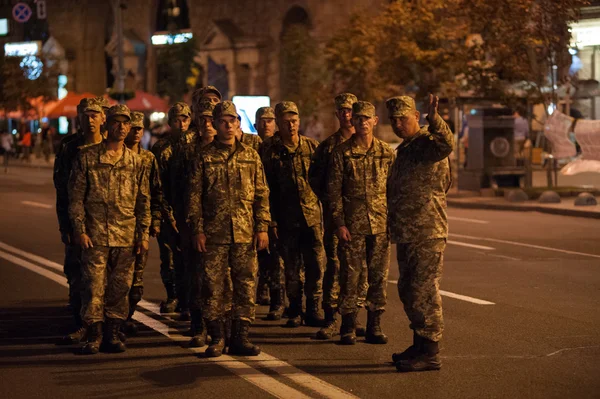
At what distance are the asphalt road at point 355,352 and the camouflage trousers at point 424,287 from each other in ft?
1.16

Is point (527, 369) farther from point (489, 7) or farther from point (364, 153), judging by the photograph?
point (489, 7)

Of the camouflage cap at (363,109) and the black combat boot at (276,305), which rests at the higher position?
the camouflage cap at (363,109)

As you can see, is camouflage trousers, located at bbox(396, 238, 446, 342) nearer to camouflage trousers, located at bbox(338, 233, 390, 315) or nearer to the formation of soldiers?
the formation of soldiers

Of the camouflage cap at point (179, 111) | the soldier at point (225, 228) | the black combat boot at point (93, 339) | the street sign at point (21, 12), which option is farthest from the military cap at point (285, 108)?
the street sign at point (21, 12)

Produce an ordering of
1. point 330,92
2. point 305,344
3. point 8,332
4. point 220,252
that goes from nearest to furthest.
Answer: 1. point 220,252
2. point 305,344
3. point 8,332
4. point 330,92

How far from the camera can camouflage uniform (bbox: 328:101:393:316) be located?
10.0 m

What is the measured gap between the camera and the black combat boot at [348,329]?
1006 centimetres

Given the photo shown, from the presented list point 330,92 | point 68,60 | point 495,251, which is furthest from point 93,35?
point 495,251

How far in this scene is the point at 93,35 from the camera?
71.4m

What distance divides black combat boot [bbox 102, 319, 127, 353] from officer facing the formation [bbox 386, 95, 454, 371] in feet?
7.39

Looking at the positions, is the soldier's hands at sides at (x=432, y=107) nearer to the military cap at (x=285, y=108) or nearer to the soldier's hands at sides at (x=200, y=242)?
the soldier's hands at sides at (x=200, y=242)

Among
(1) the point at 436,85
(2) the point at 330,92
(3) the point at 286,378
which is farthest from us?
(2) the point at 330,92

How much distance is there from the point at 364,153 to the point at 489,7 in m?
20.8

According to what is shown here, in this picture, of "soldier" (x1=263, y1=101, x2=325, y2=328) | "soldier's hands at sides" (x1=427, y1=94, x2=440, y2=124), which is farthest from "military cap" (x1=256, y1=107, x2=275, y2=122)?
"soldier's hands at sides" (x1=427, y1=94, x2=440, y2=124)
